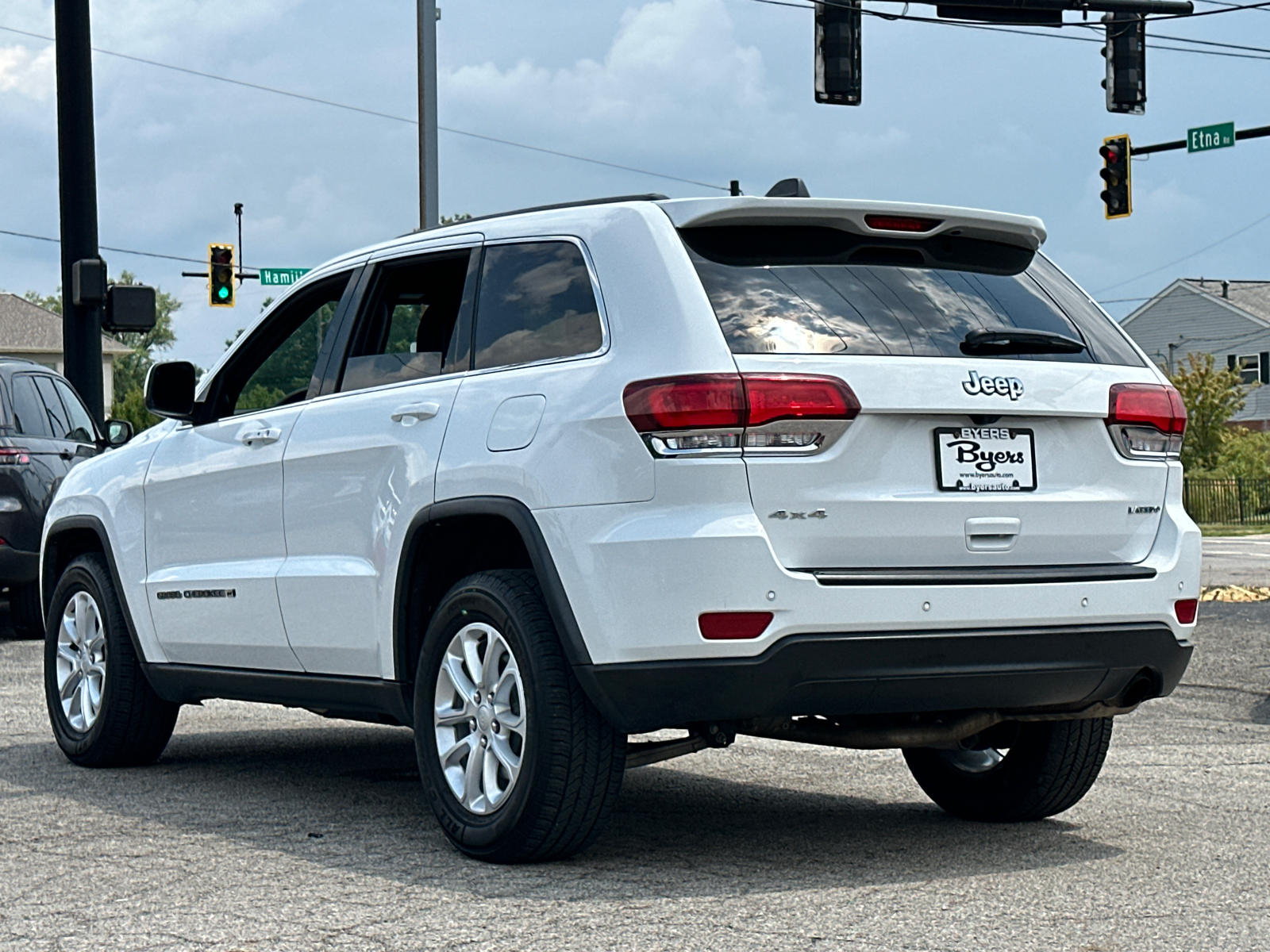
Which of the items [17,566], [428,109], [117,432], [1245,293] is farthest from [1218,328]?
[117,432]

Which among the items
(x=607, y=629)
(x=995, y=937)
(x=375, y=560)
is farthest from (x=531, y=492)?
(x=995, y=937)

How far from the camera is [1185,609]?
5.73 meters

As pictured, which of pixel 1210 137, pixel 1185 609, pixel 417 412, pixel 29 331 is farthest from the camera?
pixel 29 331

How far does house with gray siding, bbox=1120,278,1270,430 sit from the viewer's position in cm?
6719

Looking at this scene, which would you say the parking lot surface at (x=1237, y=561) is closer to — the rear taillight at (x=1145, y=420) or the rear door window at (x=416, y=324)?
the rear taillight at (x=1145, y=420)

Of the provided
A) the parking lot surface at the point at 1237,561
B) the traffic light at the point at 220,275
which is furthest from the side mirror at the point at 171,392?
the traffic light at the point at 220,275

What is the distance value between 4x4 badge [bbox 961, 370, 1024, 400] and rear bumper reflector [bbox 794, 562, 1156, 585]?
0.49 metres

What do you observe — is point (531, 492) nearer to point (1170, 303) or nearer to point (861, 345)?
point (861, 345)

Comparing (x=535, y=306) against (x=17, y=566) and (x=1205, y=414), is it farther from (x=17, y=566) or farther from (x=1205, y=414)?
(x=1205, y=414)

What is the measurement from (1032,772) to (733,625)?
180 cm

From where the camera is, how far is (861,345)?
5.32m

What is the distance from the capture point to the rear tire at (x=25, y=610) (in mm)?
13438

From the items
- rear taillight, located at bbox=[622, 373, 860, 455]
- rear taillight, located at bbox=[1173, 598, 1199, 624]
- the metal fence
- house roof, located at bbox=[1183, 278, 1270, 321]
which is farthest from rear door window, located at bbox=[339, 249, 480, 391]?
house roof, located at bbox=[1183, 278, 1270, 321]

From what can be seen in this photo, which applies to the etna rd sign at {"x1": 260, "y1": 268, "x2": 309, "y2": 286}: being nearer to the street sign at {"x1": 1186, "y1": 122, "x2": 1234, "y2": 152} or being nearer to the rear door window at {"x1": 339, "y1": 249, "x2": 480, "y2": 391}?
the street sign at {"x1": 1186, "y1": 122, "x2": 1234, "y2": 152}
